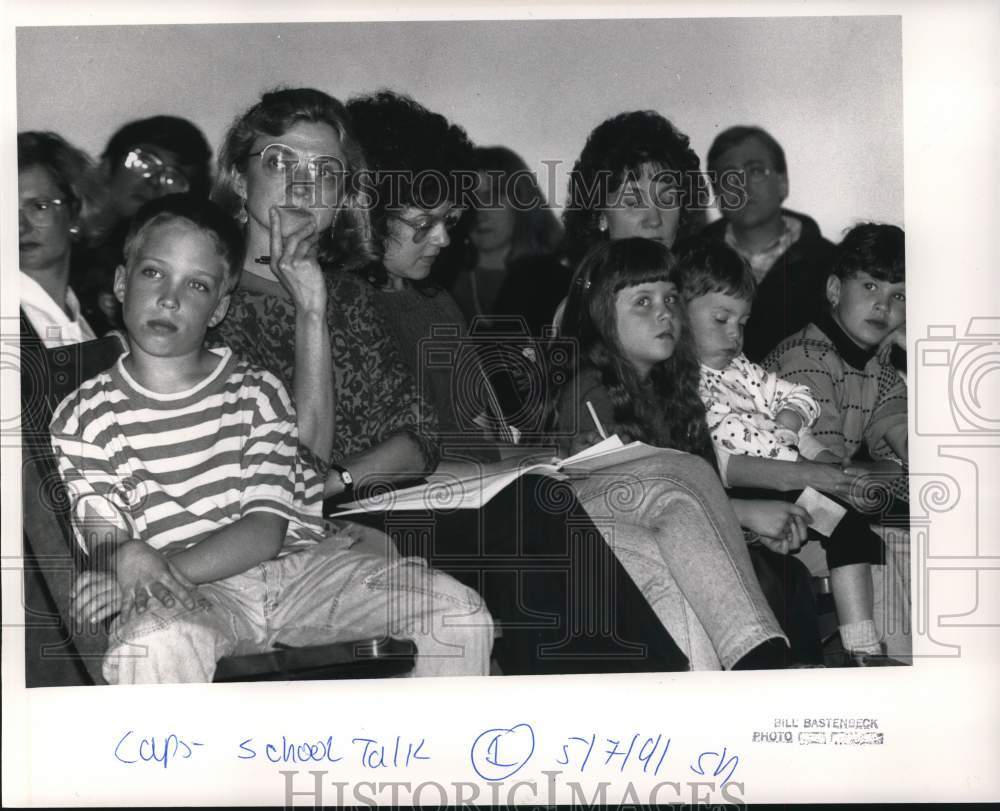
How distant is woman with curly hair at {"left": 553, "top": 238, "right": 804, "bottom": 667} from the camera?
8.84 feet

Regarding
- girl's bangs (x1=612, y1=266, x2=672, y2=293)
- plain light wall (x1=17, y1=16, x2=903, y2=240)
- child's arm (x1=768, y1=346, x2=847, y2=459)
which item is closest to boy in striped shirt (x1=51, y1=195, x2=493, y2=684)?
plain light wall (x1=17, y1=16, x2=903, y2=240)

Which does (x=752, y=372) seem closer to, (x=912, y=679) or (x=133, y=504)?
(x=912, y=679)

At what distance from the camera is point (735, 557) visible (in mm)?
2709

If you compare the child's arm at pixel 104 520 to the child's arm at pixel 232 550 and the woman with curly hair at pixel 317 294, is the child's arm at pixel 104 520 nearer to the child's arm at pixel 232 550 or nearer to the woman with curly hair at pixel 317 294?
the child's arm at pixel 232 550

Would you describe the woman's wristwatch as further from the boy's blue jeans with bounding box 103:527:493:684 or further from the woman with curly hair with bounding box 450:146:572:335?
the woman with curly hair with bounding box 450:146:572:335

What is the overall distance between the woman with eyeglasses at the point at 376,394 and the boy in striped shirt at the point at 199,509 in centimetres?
6

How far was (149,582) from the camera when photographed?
256cm

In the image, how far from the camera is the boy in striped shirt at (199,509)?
259 centimetres

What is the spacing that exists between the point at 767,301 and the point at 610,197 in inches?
16.5

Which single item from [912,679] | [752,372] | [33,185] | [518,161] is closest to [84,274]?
[33,185]

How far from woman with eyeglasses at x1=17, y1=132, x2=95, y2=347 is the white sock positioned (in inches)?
69.1

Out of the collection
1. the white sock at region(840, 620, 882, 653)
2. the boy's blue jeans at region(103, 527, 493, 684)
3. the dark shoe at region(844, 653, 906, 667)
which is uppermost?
the boy's blue jeans at region(103, 527, 493, 684)

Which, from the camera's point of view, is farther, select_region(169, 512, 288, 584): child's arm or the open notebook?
the open notebook

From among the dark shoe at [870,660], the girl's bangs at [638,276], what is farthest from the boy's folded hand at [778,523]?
the girl's bangs at [638,276]
